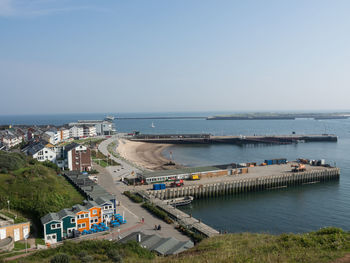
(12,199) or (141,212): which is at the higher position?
(12,199)

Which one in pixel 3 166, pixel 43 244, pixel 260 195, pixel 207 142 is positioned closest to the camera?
pixel 43 244

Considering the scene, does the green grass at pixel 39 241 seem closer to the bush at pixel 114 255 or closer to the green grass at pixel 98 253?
the green grass at pixel 98 253

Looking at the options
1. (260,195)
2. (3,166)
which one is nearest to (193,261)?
(3,166)

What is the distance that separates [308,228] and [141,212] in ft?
62.2

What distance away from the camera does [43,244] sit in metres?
23.6

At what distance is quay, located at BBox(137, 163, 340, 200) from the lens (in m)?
43.9

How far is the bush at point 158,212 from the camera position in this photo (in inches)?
1161

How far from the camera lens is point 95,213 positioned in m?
27.8

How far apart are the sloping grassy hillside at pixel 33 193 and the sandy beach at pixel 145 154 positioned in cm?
3169

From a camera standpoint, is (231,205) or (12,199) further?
(231,205)

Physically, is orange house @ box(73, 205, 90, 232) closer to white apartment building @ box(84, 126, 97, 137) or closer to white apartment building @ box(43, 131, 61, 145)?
white apartment building @ box(43, 131, 61, 145)

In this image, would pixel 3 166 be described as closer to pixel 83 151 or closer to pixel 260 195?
pixel 83 151

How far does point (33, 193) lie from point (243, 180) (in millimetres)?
32049

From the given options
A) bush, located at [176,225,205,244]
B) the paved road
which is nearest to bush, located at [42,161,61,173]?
the paved road
